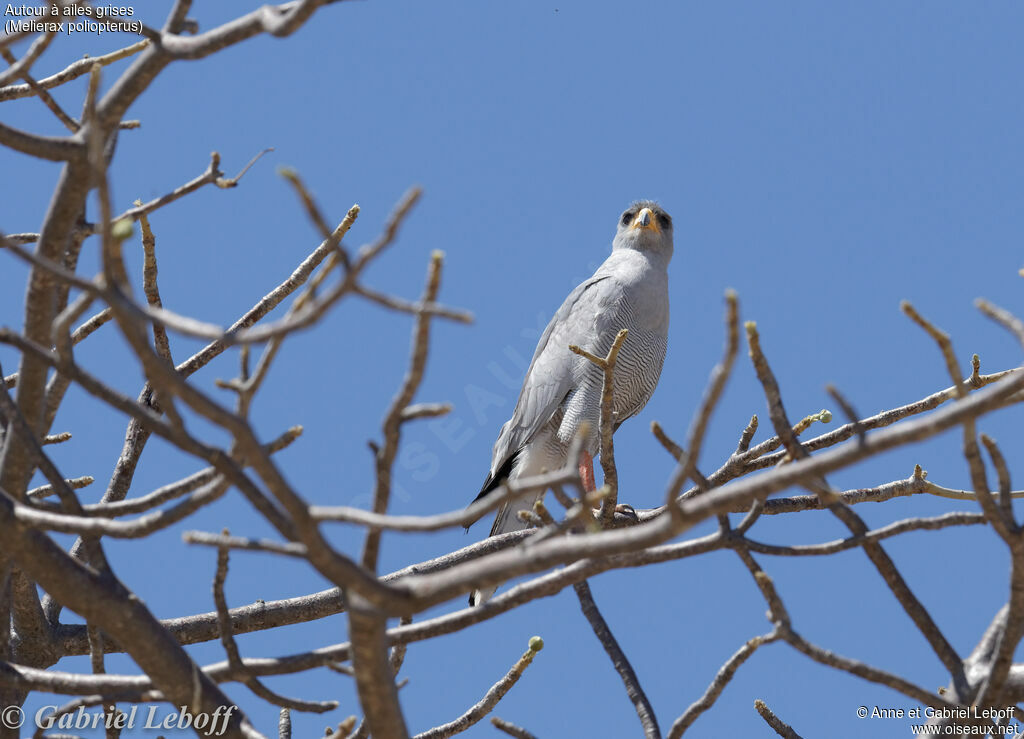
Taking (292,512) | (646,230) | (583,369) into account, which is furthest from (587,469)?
(292,512)

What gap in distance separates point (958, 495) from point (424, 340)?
349 cm

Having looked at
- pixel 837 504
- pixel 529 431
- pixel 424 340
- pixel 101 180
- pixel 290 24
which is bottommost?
pixel 837 504

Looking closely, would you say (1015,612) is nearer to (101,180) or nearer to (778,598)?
(778,598)

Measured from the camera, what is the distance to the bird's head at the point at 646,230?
8.55m

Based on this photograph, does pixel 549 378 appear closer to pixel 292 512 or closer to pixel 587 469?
pixel 587 469

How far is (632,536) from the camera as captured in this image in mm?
1996

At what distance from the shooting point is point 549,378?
304 inches

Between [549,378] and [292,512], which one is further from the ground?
[549,378]

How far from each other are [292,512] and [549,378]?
572 centimetres

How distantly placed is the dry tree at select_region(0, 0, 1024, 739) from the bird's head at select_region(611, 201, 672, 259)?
471 centimetres

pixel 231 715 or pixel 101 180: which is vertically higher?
pixel 101 180

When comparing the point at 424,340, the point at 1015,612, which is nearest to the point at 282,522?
the point at 424,340

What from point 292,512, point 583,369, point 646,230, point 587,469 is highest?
point 646,230

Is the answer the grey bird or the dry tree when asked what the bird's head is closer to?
the grey bird
